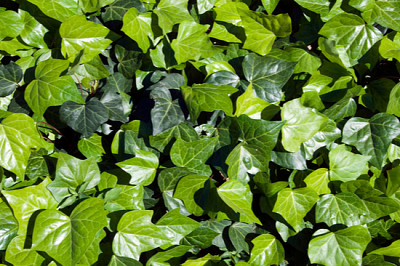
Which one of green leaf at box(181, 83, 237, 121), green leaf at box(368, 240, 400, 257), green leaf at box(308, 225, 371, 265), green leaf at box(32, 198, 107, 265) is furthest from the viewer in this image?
green leaf at box(368, 240, 400, 257)

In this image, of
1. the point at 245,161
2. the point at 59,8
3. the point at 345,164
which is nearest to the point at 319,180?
the point at 345,164

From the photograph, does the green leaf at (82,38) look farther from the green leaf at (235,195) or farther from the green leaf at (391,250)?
the green leaf at (391,250)

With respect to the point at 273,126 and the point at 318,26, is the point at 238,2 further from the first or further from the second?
the point at 273,126

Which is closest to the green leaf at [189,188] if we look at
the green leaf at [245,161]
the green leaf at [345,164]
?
the green leaf at [245,161]

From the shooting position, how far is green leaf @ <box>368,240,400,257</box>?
1.72 metres

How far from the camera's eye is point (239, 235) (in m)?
1.73

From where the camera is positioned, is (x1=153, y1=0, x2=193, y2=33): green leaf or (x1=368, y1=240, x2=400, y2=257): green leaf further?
(x1=368, y1=240, x2=400, y2=257): green leaf

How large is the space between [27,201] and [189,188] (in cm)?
65

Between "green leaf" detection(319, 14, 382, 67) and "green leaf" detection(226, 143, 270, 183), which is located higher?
"green leaf" detection(319, 14, 382, 67)

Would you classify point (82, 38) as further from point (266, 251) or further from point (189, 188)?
point (266, 251)

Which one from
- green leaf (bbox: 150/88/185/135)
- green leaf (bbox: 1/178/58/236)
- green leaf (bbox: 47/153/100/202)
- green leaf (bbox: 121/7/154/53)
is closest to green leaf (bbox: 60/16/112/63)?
→ green leaf (bbox: 121/7/154/53)

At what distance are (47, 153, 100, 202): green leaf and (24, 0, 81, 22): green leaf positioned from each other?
57cm

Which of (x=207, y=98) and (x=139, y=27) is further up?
(x=139, y=27)

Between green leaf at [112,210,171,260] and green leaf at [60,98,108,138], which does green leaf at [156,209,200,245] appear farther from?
green leaf at [60,98,108,138]
